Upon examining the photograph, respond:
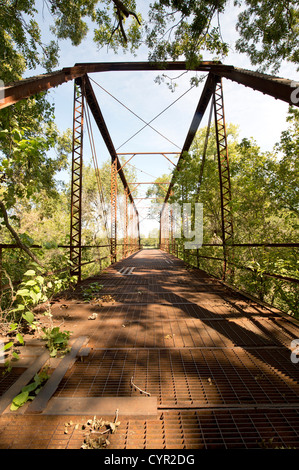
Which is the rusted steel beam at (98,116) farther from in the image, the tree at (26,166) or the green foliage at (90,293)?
the green foliage at (90,293)

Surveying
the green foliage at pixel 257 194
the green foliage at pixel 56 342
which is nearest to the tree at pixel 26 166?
the green foliage at pixel 56 342

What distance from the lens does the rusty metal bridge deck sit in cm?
140

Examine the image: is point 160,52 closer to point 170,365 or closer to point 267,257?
point 267,257

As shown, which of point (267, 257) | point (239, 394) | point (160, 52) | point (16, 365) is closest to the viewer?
point (239, 394)

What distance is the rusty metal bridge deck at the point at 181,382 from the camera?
1.40 meters

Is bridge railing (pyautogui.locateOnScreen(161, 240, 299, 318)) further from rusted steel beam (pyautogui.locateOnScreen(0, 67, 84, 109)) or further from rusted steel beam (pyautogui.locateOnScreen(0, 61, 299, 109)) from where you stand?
rusted steel beam (pyautogui.locateOnScreen(0, 67, 84, 109))

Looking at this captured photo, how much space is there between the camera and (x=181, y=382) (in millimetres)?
1921

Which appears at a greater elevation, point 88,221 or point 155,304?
point 88,221

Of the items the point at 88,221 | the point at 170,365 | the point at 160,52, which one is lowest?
the point at 170,365

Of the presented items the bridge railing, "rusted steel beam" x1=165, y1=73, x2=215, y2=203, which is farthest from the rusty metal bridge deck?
"rusted steel beam" x1=165, y1=73, x2=215, y2=203

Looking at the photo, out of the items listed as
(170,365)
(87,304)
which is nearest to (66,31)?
(87,304)
